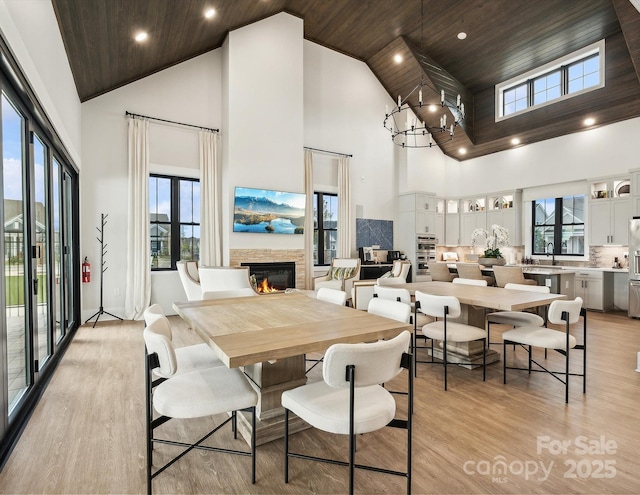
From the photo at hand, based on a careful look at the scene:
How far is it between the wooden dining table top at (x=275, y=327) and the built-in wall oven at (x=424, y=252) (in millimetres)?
6218

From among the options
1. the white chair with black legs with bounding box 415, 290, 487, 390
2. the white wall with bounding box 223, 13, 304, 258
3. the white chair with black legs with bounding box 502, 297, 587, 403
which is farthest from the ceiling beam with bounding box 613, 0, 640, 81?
the white chair with black legs with bounding box 415, 290, 487, 390

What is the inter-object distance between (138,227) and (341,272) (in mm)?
3783

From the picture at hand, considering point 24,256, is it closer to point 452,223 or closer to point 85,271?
point 85,271

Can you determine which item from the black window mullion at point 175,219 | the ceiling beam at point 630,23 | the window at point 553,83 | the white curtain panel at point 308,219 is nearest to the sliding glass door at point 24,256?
the black window mullion at point 175,219

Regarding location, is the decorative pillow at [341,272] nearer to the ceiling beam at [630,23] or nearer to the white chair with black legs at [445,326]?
the white chair with black legs at [445,326]

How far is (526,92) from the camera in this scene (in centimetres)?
770

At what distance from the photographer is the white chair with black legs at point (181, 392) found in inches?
67.4

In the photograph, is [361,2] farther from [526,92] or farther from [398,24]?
[526,92]

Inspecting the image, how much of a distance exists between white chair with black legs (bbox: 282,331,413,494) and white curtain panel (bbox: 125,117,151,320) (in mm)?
4967

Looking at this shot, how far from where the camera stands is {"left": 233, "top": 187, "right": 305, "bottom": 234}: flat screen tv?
20.8ft

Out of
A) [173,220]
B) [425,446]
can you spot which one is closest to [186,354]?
[425,446]

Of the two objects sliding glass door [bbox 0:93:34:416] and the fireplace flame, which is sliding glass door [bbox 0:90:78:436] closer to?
sliding glass door [bbox 0:93:34:416]

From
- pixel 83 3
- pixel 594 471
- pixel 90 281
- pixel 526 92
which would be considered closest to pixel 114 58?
pixel 83 3

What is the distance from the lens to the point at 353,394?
4.91ft
